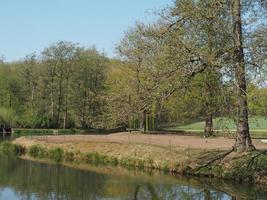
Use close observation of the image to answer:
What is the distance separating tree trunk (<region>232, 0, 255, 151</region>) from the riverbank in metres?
0.97

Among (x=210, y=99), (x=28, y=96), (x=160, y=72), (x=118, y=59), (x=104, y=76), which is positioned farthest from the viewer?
(x=28, y=96)

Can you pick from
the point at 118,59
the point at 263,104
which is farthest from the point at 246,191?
the point at 118,59

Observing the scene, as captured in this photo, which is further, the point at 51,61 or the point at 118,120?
the point at 51,61

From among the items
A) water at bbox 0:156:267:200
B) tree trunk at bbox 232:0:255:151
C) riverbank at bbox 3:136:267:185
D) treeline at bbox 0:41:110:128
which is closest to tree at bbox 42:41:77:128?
treeline at bbox 0:41:110:128

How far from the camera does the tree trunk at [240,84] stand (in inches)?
1013

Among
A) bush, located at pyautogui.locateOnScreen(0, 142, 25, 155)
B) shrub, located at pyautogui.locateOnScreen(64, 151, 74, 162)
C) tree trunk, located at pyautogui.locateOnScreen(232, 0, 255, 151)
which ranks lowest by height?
shrub, located at pyautogui.locateOnScreen(64, 151, 74, 162)

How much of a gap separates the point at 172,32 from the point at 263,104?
254 inches

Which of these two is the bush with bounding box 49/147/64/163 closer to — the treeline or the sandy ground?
the sandy ground

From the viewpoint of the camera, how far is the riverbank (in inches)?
1128

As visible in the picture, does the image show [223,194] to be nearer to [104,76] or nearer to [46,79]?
[104,76]

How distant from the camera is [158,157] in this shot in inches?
1394

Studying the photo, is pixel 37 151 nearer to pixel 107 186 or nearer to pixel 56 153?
pixel 56 153

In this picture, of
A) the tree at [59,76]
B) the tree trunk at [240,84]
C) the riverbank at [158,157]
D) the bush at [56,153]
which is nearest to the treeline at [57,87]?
the tree at [59,76]

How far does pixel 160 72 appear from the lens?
27078mm
